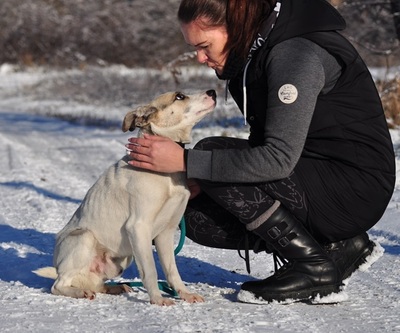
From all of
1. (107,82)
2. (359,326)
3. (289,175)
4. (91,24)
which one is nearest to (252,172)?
(289,175)

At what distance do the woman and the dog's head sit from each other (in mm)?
217

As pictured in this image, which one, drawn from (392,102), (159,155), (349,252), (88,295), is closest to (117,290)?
(88,295)

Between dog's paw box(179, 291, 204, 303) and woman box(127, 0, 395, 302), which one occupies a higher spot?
woman box(127, 0, 395, 302)

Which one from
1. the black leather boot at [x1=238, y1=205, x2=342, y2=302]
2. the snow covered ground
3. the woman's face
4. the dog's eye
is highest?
the woman's face

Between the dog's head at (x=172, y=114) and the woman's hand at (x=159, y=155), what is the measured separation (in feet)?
0.80

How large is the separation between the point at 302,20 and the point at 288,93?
0.38 metres

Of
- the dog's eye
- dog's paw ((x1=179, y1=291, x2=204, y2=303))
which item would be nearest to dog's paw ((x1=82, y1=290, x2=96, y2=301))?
dog's paw ((x1=179, y1=291, x2=204, y2=303))

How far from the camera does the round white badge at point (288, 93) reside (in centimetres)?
367

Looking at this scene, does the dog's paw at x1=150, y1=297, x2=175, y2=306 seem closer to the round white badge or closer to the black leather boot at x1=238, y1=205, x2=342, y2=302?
the black leather boot at x1=238, y1=205, x2=342, y2=302

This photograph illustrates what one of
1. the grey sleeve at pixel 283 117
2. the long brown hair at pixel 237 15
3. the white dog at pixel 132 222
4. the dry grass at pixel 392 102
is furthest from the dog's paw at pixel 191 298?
the dry grass at pixel 392 102

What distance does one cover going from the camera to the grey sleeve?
369 centimetres

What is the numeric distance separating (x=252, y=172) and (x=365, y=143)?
1.79ft

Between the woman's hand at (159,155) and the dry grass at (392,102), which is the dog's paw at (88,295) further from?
the dry grass at (392,102)

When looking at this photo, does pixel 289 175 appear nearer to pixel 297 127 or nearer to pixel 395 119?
pixel 297 127
